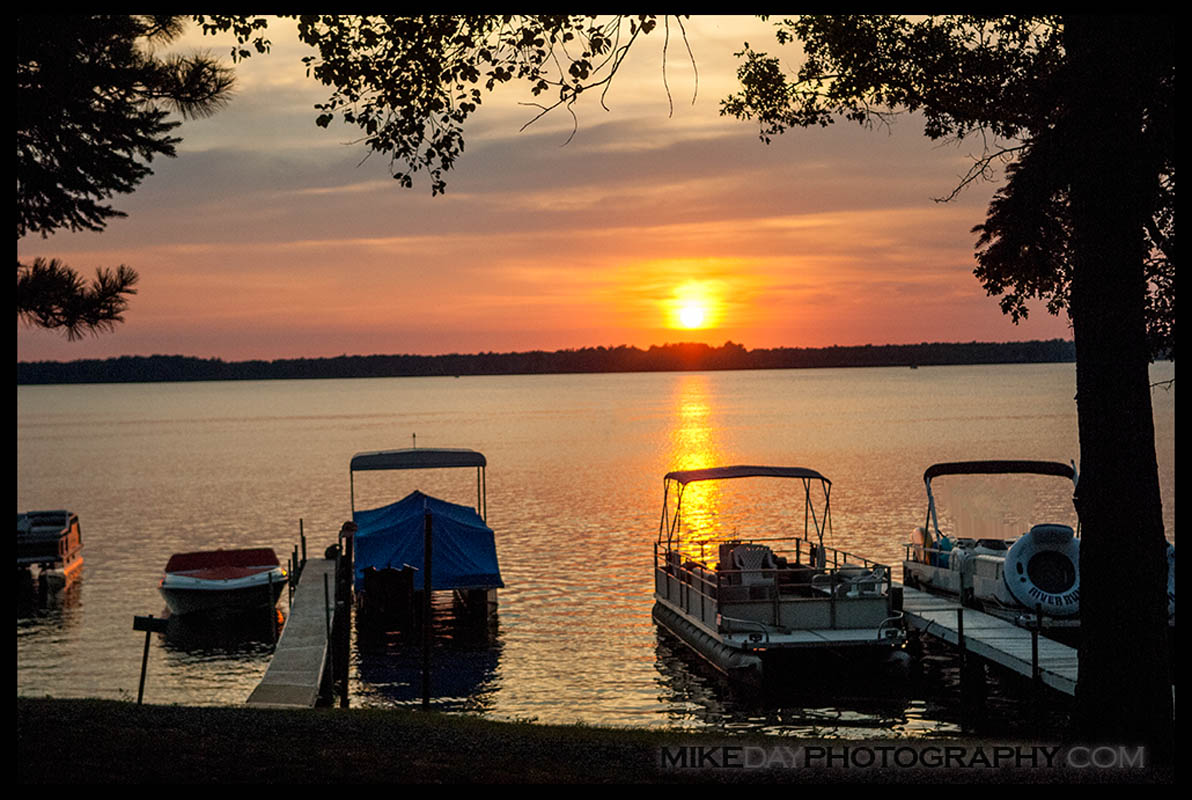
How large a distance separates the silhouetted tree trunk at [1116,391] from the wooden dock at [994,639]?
865 cm

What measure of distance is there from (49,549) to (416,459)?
15227mm

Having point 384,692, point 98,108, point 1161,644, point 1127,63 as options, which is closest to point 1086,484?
point 1161,644

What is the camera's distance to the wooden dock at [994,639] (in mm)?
21141

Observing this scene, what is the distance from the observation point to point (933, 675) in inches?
1033

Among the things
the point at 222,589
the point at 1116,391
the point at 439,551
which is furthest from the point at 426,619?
the point at 1116,391

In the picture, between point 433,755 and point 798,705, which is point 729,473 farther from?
point 433,755

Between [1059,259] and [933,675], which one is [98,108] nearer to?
[1059,259]

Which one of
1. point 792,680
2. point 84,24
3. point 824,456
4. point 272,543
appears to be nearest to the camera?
point 84,24

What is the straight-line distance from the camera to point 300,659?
2367cm

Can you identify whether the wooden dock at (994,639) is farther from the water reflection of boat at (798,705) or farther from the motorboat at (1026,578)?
the water reflection of boat at (798,705)

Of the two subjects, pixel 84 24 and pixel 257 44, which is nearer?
pixel 257 44

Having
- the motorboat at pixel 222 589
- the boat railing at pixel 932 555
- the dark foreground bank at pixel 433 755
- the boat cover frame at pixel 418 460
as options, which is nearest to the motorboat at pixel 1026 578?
the boat railing at pixel 932 555

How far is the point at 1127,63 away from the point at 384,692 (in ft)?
67.5

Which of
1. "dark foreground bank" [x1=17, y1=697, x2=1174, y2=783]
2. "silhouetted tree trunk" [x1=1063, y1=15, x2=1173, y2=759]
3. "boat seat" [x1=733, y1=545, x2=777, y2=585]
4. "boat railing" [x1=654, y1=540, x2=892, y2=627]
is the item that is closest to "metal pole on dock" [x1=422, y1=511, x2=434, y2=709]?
"boat railing" [x1=654, y1=540, x2=892, y2=627]
